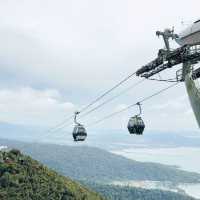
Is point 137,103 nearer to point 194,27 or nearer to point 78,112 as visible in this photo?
point 194,27

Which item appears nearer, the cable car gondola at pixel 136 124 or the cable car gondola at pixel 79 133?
the cable car gondola at pixel 136 124

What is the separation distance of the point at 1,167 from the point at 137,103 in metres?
170

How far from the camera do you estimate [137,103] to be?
37.4m

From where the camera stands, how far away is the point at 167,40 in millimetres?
32812

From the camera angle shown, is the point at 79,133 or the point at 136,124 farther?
the point at 79,133

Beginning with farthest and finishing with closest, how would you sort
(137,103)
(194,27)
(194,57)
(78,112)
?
Answer: (78,112) → (137,103) → (194,57) → (194,27)

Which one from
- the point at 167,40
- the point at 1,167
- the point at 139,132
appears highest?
the point at 1,167

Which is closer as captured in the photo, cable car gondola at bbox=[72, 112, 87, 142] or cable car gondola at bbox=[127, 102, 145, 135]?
cable car gondola at bbox=[127, 102, 145, 135]

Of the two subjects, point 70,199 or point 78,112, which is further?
point 70,199

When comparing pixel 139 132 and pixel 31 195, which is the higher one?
pixel 31 195

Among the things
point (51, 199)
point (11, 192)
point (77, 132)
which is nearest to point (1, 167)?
point (11, 192)

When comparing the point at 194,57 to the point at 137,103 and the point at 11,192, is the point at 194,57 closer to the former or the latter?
the point at 137,103

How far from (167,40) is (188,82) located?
11.4ft

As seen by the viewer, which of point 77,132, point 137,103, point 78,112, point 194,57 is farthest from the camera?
point 77,132
